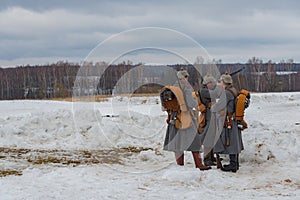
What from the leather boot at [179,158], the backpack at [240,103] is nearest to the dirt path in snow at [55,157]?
the leather boot at [179,158]

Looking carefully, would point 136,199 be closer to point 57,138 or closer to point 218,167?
point 218,167

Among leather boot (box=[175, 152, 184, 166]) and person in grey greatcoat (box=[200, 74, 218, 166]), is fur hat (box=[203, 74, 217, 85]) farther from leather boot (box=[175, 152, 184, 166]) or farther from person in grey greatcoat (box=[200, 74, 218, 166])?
leather boot (box=[175, 152, 184, 166])

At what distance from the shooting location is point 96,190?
20.2 feet

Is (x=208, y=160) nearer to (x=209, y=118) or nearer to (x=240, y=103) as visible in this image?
(x=209, y=118)

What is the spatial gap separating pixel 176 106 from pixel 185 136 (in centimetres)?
60

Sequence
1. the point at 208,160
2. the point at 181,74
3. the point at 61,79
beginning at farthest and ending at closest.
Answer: the point at 61,79 < the point at 208,160 < the point at 181,74

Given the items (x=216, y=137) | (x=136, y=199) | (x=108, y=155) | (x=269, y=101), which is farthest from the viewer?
(x=269, y=101)

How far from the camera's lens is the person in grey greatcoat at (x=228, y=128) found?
306 inches

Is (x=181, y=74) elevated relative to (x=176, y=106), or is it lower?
elevated

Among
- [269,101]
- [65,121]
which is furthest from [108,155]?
[269,101]

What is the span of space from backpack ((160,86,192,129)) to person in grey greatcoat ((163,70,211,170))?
8 cm

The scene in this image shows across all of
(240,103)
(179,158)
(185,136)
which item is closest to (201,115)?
(185,136)

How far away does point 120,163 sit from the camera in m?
8.66

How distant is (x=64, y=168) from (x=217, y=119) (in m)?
2.97
